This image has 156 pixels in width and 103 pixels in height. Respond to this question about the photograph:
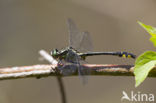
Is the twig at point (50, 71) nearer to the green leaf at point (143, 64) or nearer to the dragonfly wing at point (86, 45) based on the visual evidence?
the green leaf at point (143, 64)

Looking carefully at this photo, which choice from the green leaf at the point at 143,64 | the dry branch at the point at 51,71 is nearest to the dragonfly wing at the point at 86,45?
the dry branch at the point at 51,71

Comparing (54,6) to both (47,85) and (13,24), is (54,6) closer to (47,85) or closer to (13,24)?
(13,24)

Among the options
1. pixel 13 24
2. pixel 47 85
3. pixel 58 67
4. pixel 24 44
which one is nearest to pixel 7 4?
pixel 13 24

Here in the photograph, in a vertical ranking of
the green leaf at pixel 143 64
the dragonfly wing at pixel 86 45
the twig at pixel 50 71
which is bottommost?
the twig at pixel 50 71

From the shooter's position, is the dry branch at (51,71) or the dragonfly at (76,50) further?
the dragonfly at (76,50)

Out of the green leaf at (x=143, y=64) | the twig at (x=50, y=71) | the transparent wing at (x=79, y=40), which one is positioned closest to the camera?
the green leaf at (x=143, y=64)

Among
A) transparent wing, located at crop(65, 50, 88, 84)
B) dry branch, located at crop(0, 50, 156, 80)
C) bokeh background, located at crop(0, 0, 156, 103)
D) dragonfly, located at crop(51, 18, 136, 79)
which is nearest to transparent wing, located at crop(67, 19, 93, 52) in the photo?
dragonfly, located at crop(51, 18, 136, 79)

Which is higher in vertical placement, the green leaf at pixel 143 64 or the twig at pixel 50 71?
the green leaf at pixel 143 64
